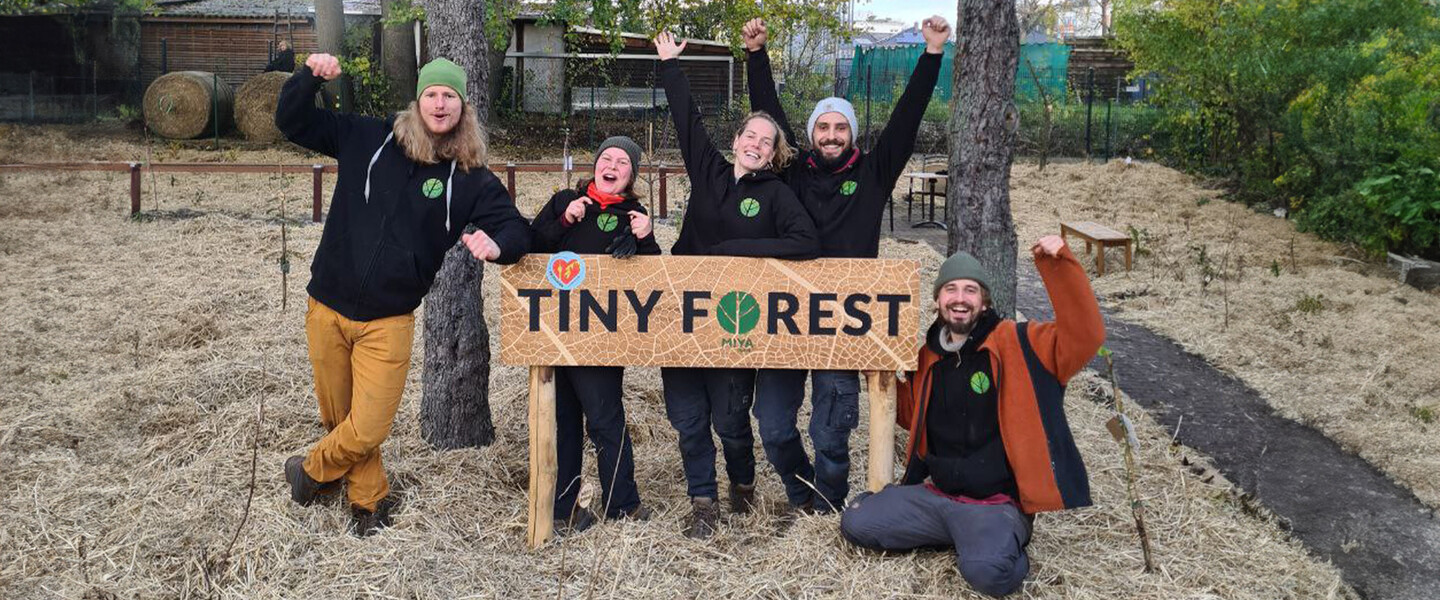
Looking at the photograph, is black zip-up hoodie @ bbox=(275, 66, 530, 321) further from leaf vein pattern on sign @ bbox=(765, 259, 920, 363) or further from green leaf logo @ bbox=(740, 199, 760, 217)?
leaf vein pattern on sign @ bbox=(765, 259, 920, 363)

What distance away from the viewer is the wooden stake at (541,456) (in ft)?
14.4

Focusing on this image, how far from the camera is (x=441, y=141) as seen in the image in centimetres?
431

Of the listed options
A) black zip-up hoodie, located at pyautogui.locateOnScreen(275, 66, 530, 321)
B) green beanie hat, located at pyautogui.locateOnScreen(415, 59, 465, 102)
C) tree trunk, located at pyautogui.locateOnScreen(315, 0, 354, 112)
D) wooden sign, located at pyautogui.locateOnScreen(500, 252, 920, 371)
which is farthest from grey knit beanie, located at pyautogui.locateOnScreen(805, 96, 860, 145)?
tree trunk, located at pyautogui.locateOnScreen(315, 0, 354, 112)

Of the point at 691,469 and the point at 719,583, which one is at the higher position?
the point at 691,469

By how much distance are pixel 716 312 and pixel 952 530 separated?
3.68 ft

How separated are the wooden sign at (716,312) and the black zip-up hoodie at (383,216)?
0.26 meters

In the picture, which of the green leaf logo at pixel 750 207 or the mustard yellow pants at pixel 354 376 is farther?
the green leaf logo at pixel 750 207

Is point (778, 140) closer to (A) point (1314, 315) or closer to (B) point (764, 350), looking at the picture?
(B) point (764, 350)

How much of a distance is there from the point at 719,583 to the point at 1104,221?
1196 centimetres

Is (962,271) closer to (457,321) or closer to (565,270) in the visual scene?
(565,270)

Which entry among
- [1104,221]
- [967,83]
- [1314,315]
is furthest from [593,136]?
[967,83]

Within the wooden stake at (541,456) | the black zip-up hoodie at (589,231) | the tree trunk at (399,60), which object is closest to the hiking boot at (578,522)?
the wooden stake at (541,456)

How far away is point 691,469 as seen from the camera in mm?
4625

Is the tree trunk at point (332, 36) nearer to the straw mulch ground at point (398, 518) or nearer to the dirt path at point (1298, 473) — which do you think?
the straw mulch ground at point (398, 518)
